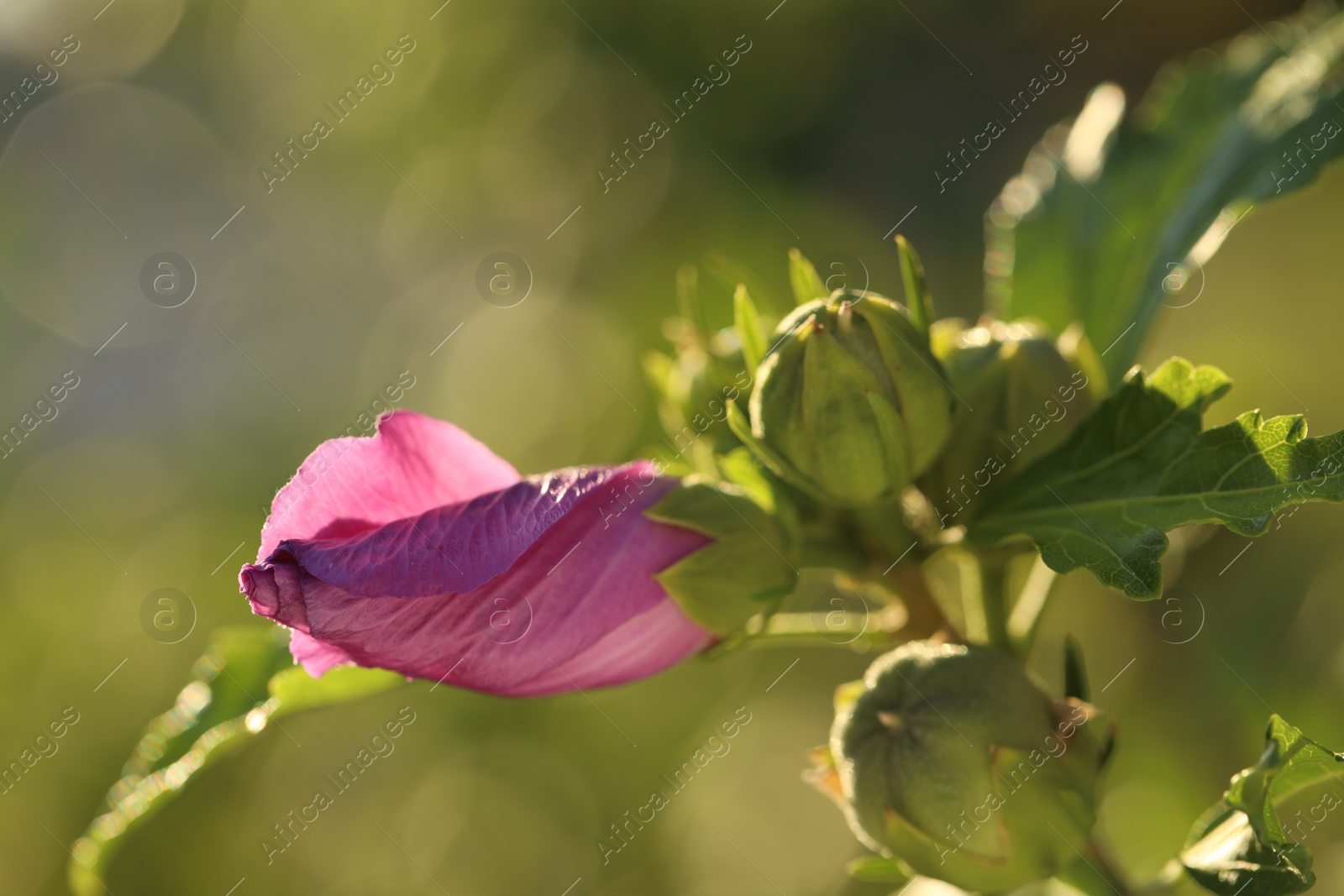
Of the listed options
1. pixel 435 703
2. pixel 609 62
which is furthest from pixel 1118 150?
pixel 609 62

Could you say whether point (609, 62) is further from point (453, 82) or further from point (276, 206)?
Result: point (276, 206)

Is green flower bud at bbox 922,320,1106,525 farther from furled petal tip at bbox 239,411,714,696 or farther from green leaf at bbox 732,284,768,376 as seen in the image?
furled petal tip at bbox 239,411,714,696

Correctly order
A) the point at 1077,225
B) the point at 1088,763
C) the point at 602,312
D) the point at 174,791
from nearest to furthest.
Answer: the point at 1088,763 → the point at 174,791 → the point at 1077,225 → the point at 602,312

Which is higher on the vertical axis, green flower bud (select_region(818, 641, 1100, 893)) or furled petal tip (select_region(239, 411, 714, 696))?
furled petal tip (select_region(239, 411, 714, 696))

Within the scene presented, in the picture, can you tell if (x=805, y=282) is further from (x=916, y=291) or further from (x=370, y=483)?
(x=370, y=483)

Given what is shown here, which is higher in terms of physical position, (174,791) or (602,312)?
(602,312)

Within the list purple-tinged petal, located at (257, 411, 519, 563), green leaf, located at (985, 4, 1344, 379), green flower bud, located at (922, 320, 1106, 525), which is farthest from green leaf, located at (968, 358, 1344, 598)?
purple-tinged petal, located at (257, 411, 519, 563)

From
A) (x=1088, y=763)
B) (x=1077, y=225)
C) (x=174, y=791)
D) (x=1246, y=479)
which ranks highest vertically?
(x=174, y=791)
